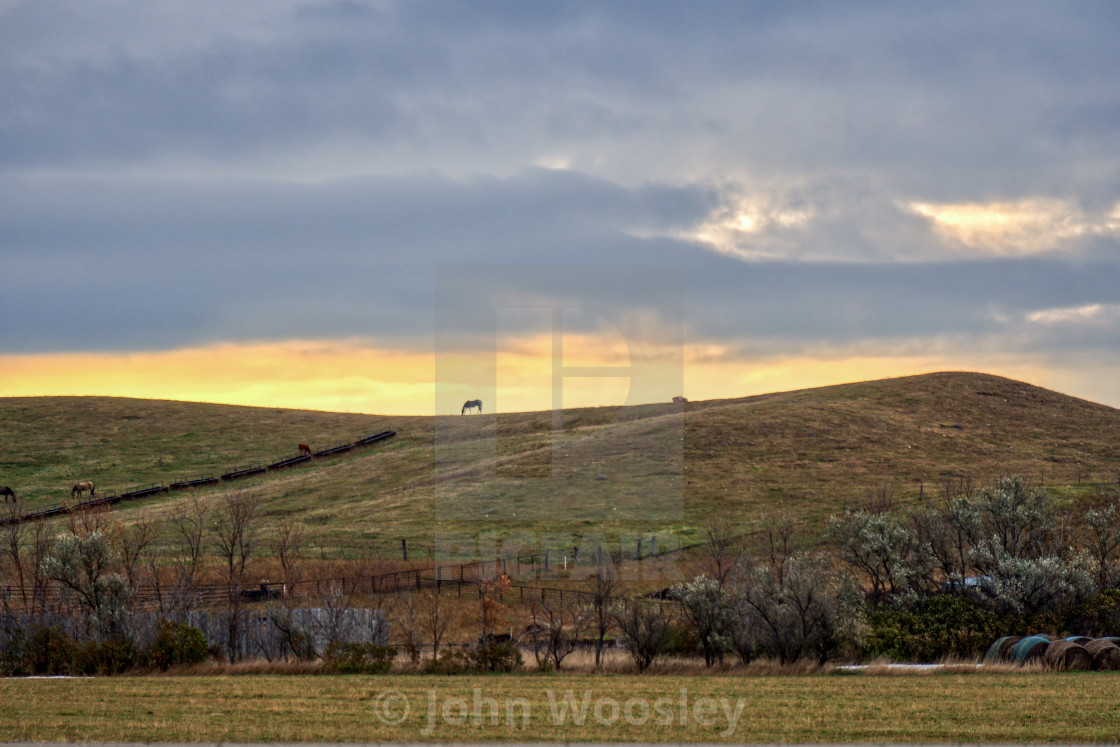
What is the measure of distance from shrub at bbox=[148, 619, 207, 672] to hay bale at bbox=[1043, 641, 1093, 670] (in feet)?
75.6

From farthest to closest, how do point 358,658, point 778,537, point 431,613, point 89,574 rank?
1. point 778,537
2. point 431,613
3. point 89,574
4. point 358,658

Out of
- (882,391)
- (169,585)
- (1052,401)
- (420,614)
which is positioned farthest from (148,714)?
(1052,401)

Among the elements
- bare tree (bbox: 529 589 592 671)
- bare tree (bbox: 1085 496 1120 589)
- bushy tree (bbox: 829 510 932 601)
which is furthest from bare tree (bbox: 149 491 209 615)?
bare tree (bbox: 1085 496 1120 589)

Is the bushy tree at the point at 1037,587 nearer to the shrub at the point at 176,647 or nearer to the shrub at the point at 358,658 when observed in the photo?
the shrub at the point at 358,658

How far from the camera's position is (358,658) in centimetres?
2552

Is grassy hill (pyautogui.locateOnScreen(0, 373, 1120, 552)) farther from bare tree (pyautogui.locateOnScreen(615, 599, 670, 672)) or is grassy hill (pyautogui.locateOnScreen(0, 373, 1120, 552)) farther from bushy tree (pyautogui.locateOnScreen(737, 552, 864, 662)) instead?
bushy tree (pyautogui.locateOnScreen(737, 552, 864, 662))

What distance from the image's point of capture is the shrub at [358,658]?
25219 millimetres

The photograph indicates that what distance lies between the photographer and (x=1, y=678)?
24375mm

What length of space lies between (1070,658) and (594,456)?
44955mm

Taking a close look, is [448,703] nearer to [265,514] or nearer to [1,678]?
[1,678]

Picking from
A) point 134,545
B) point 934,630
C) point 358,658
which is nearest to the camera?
point 358,658

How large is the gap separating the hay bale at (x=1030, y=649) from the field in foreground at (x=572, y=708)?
6.26 feet

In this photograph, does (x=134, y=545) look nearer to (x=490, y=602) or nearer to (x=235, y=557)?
(x=235, y=557)

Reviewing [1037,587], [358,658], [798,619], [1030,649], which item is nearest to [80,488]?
[358,658]
